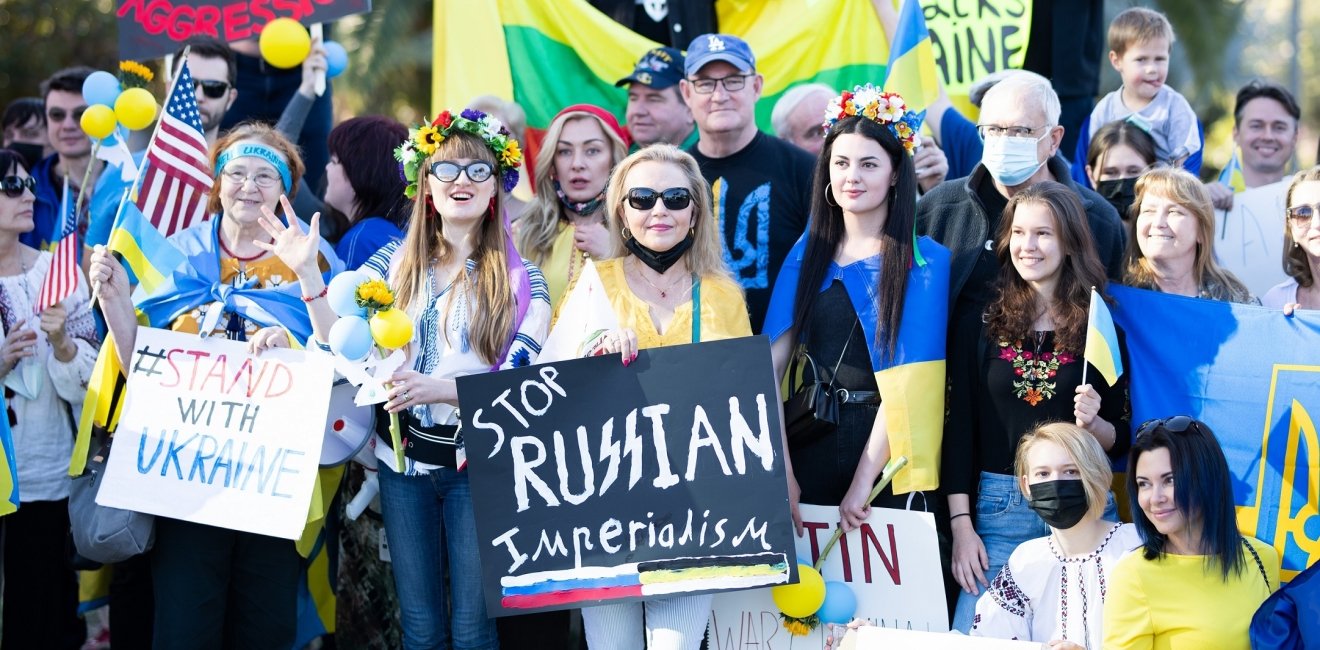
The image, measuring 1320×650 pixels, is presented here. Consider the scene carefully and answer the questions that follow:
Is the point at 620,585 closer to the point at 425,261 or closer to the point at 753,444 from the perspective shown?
the point at 753,444

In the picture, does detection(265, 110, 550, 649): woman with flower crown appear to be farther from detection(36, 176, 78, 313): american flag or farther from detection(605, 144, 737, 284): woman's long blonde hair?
detection(36, 176, 78, 313): american flag

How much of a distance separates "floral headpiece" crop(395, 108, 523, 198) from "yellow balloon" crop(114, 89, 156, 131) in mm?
1430

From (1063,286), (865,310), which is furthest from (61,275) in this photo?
(1063,286)

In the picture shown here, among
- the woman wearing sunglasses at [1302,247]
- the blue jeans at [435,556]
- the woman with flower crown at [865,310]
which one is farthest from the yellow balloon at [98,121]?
the woman wearing sunglasses at [1302,247]

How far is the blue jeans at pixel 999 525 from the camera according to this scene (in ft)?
16.8

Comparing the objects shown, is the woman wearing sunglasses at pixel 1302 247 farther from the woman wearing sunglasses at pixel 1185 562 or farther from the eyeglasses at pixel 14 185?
the eyeglasses at pixel 14 185

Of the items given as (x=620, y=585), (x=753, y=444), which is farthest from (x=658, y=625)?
(x=753, y=444)

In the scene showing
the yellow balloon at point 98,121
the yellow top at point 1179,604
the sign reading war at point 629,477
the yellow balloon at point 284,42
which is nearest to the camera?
the yellow top at point 1179,604

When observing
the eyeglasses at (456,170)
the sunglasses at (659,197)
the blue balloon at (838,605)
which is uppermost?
the eyeglasses at (456,170)

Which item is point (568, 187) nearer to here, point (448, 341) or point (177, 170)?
point (448, 341)

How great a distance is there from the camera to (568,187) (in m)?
6.36

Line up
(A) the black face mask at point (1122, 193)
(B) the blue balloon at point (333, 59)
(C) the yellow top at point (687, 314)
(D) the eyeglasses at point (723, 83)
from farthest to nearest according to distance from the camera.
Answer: (B) the blue balloon at point (333, 59) → (A) the black face mask at point (1122, 193) → (D) the eyeglasses at point (723, 83) → (C) the yellow top at point (687, 314)

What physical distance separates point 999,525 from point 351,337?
2.40m

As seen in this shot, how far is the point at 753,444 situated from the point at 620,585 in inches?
25.9
